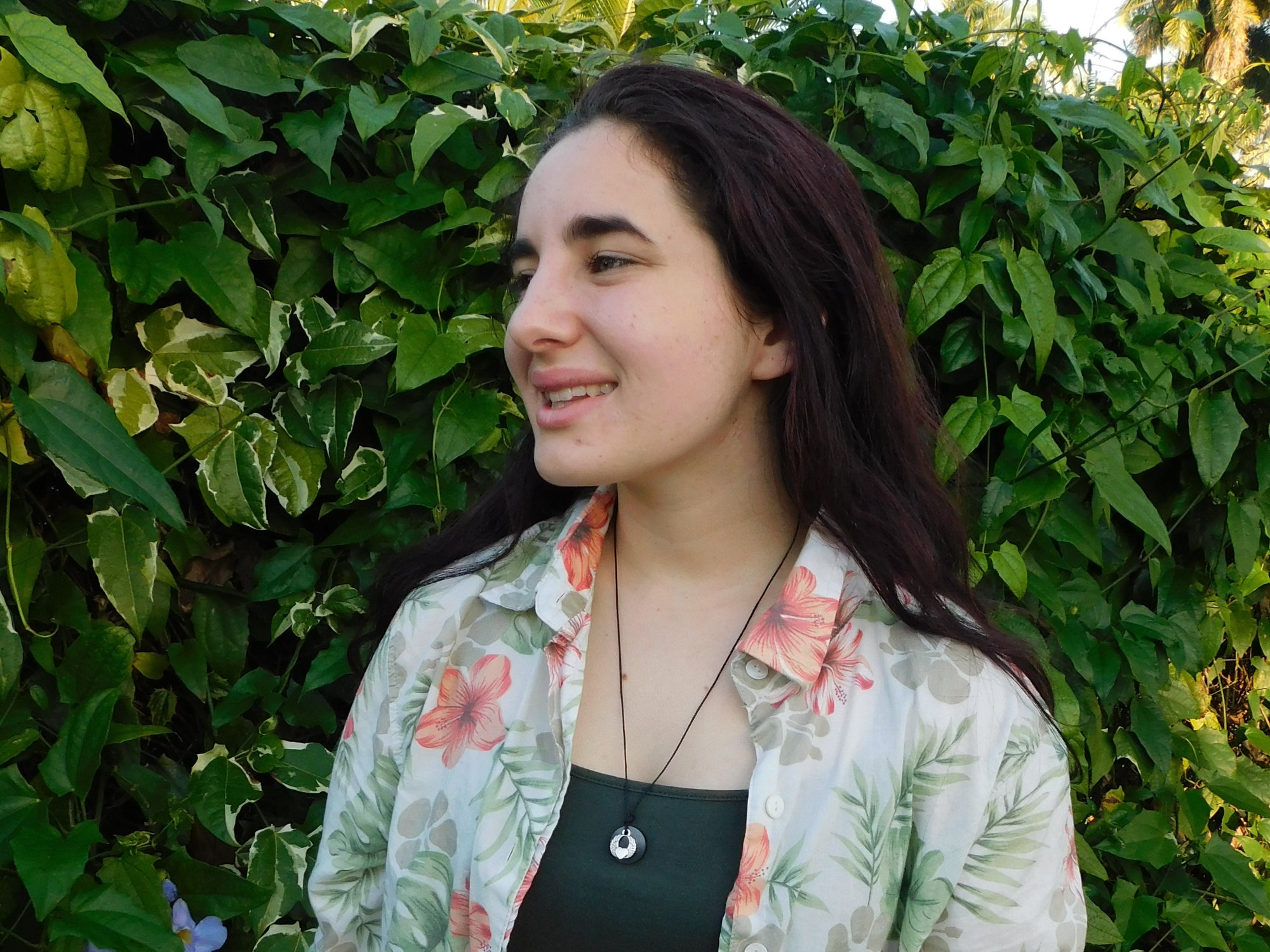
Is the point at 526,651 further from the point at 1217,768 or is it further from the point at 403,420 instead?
the point at 1217,768

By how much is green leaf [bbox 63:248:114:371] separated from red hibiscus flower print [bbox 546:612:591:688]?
0.63 meters

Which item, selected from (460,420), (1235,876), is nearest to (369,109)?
(460,420)

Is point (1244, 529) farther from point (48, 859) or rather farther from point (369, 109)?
point (48, 859)

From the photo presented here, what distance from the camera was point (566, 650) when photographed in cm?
116

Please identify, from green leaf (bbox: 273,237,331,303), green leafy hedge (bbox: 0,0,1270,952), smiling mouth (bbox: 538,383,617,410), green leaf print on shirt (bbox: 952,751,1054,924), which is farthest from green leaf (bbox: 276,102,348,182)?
green leaf print on shirt (bbox: 952,751,1054,924)

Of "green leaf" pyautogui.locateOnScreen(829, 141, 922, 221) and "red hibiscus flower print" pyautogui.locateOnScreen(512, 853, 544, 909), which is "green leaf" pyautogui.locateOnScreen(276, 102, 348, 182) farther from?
"red hibiscus flower print" pyautogui.locateOnScreen(512, 853, 544, 909)

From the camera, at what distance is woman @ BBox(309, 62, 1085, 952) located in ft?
3.34

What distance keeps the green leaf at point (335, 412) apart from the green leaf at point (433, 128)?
298 millimetres

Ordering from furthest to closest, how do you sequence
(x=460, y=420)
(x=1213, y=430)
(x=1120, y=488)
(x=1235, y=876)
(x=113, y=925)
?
(x=1235, y=876) < (x=1213, y=430) < (x=1120, y=488) < (x=460, y=420) < (x=113, y=925)

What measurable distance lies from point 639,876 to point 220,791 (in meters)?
0.65

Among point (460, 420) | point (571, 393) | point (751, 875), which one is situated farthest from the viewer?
point (460, 420)

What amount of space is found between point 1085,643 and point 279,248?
132cm

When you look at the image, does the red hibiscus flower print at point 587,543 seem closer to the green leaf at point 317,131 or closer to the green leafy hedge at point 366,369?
the green leafy hedge at point 366,369

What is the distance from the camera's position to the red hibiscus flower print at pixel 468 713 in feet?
3.77
